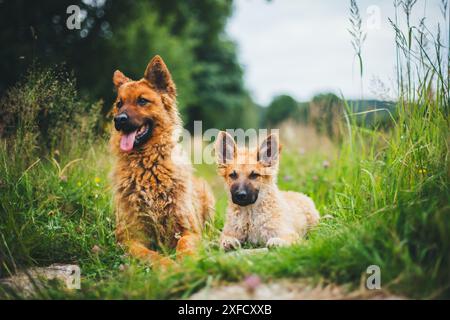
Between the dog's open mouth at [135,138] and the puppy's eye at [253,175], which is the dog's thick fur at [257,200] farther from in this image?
the dog's open mouth at [135,138]

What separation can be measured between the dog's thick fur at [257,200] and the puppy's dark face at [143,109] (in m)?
0.73

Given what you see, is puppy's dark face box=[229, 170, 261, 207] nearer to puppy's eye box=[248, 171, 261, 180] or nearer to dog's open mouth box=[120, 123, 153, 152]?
puppy's eye box=[248, 171, 261, 180]

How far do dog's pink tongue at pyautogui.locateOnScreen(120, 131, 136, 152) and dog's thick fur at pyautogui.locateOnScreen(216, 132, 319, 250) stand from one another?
97 cm

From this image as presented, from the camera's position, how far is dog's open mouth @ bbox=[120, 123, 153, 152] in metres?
4.66

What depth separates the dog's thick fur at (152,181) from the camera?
4.66 metres

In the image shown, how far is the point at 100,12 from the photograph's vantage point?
14.8 meters

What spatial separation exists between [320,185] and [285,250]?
382cm

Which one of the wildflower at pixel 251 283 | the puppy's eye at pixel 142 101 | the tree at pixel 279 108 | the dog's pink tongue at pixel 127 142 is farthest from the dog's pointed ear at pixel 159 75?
the tree at pixel 279 108

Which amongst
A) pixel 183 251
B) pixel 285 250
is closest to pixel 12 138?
pixel 183 251

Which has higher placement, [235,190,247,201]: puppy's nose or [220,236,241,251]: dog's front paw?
[235,190,247,201]: puppy's nose

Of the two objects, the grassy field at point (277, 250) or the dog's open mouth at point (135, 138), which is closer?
the grassy field at point (277, 250)

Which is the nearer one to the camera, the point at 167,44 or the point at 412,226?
the point at 412,226

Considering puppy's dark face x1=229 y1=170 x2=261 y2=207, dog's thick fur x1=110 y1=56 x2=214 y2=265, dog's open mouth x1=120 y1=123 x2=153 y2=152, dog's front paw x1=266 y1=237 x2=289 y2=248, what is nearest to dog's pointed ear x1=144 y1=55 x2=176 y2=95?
dog's thick fur x1=110 y1=56 x2=214 y2=265

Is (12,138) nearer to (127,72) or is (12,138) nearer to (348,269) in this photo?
(348,269)
